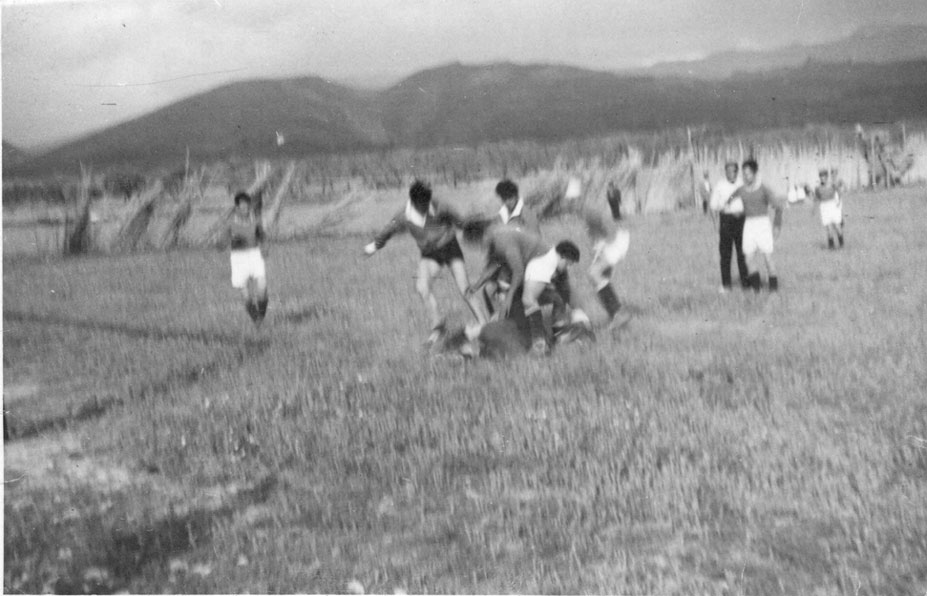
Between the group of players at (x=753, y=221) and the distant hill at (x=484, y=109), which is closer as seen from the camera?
the distant hill at (x=484, y=109)

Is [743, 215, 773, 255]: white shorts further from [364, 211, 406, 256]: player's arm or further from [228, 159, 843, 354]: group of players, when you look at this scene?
[364, 211, 406, 256]: player's arm

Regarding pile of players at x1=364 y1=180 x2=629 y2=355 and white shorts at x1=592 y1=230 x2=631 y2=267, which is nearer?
pile of players at x1=364 y1=180 x2=629 y2=355

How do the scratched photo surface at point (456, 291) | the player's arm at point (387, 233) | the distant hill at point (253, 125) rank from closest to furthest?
the scratched photo surface at point (456, 291) < the player's arm at point (387, 233) < the distant hill at point (253, 125)

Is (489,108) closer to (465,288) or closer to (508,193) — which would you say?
(508,193)

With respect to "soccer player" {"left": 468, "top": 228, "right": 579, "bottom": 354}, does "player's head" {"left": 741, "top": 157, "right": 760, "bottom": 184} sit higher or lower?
higher

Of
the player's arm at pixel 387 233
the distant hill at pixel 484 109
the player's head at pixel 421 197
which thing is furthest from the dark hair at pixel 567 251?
the player's arm at pixel 387 233

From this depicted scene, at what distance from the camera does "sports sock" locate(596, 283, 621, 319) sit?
4.77 metres

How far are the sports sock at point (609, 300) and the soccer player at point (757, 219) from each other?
0.83 meters

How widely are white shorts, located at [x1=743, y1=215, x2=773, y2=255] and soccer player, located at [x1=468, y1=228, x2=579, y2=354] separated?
110cm

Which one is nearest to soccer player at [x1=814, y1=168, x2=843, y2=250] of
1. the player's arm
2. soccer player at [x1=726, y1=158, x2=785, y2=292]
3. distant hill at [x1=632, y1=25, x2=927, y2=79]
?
soccer player at [x1=726, y1=158, x2=785, y2=292]

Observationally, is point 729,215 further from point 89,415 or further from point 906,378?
point 89,415

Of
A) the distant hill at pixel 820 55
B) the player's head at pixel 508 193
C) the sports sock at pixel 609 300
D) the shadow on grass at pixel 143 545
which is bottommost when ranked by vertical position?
the shadow on grass at pixel 143 545

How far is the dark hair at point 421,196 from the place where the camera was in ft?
16.3

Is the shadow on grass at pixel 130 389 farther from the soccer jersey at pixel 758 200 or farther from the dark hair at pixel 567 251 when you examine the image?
the soccer jersey at pixel 758 200
